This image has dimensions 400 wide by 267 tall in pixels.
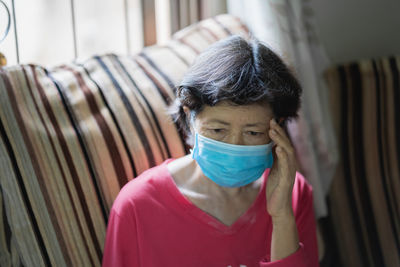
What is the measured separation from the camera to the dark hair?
97cm

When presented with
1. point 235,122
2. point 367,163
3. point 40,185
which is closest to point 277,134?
point 235,122

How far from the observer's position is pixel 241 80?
97 centimetres

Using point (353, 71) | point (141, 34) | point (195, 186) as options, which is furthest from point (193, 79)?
point (353, 71)

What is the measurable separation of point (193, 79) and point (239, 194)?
0.36 meters

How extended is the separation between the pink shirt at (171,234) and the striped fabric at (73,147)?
0.09 meters

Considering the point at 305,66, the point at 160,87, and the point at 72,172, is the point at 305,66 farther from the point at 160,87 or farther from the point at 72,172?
the point at 72,172

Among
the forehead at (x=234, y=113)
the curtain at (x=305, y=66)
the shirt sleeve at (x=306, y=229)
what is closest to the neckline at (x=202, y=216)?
the shirt sleeve at (x=306, y=229)

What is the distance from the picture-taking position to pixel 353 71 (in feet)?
5.91

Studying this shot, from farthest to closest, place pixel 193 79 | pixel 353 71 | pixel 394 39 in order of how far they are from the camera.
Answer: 1. pixel 394 39
2. pixel 353 71
3. pixel 193 79

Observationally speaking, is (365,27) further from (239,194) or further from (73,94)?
(73,94)

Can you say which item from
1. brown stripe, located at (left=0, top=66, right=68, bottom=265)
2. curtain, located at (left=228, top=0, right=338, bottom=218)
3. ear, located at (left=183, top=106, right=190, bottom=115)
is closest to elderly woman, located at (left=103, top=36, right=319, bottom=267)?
ear, located at (left=183, top=106, right=190, bottom=115)

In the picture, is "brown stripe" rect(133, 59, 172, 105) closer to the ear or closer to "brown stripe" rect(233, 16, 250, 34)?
the ear

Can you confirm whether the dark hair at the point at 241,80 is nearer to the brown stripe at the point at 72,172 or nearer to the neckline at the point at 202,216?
the neckline at the point at 202,216

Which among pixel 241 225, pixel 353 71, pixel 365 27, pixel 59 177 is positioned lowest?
pixel 241 225
